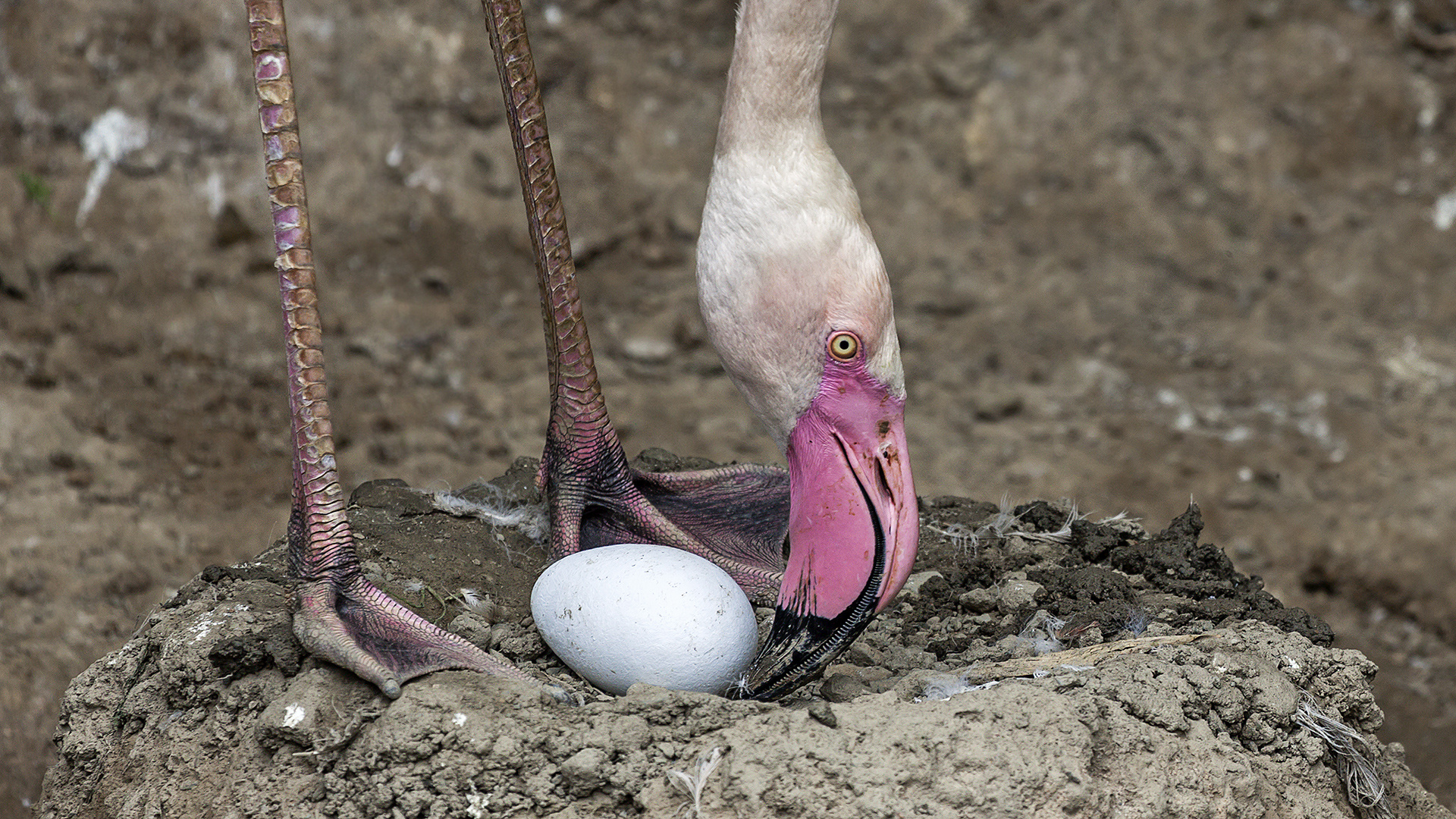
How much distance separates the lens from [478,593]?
2.60 m

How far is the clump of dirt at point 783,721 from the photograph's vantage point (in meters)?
1.88

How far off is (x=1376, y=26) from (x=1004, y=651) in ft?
15.3

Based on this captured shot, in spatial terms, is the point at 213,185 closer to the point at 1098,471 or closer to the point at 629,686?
the point at 1098,471

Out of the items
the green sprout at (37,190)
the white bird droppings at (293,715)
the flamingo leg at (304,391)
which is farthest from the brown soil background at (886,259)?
the white bird droppings at (293,715)

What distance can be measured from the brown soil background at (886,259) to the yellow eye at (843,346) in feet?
7.99

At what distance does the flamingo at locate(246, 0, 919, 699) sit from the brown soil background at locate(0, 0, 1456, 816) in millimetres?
1974

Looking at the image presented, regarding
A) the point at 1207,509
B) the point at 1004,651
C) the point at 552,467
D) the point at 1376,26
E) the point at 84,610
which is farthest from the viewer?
the point at 1376,26

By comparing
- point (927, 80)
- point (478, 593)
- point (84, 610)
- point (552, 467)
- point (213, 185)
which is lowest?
point (84, 610)

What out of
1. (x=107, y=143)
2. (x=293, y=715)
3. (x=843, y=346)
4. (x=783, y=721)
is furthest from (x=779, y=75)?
(x=107, y=143)

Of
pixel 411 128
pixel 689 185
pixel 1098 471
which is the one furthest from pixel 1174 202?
pixel 411 128

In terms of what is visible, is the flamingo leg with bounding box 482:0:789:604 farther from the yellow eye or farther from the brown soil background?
the brown soil background

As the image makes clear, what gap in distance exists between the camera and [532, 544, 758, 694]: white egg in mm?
2131

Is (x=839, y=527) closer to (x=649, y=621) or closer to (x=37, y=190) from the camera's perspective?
(x=649, y=621)

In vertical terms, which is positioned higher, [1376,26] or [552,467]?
[1376,26]
